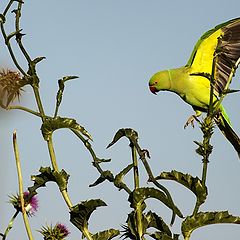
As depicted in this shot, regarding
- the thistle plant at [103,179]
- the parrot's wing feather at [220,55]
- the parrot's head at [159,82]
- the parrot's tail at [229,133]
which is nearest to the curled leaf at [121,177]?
the thistle plant at [103,179]

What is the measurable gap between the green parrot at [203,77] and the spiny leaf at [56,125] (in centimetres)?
107

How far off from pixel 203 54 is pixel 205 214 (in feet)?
6.79

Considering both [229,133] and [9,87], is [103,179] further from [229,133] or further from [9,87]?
[229,133]

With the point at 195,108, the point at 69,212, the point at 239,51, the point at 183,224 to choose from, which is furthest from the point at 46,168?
the point at 195,108

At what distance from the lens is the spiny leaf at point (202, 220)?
Answer: 172cm

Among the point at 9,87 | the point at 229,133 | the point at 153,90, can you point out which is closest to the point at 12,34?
the point at 9,87

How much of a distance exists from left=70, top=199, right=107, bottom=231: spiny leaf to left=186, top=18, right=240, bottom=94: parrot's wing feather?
2.81ft

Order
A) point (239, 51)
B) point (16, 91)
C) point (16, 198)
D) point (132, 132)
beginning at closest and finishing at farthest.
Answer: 1. point (132, 132)
2. point (16, 91)
3. point (16, 198)
4. point (239, 51)

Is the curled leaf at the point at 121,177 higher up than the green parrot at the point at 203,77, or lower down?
lower down

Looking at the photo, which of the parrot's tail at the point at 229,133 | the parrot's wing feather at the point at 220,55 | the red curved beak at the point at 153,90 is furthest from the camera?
the red curved beak at the point at 153,90

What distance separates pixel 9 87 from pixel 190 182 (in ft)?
2.41

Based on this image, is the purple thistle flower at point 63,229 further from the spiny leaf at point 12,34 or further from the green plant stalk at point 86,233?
the spiny leaf at point 12,34

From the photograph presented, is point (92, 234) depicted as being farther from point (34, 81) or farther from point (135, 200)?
point (34, 81)

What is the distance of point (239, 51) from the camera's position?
2.67 metres
